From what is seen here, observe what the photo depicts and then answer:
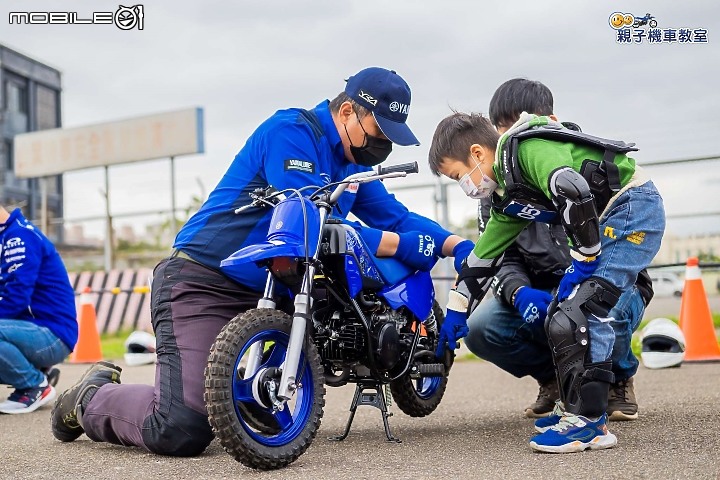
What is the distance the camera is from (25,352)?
5699mm

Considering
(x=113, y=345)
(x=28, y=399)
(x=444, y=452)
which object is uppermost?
(x=444, y=452)

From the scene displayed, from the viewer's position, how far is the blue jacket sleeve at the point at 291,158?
146 inches

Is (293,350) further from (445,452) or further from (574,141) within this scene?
(574,141)

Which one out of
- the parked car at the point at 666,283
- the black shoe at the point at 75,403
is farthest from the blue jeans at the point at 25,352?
the parked car at the point at 666,283

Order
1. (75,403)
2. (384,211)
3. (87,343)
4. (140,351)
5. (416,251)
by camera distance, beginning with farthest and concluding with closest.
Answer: (87,343), (140,351), (384,211), (75,403), (416,251)

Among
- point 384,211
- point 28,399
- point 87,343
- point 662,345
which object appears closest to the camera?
point 384,211

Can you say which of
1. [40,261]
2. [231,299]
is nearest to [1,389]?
[40,261]

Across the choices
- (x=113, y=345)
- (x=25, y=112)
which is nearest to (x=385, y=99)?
(x=113, y=345)

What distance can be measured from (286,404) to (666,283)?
9.46 metres

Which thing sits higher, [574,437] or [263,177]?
[263,177]

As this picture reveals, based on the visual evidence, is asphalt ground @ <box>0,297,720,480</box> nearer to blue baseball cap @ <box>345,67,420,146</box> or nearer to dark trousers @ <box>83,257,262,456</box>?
dark trousers @ <box>83,257,262,456</box>

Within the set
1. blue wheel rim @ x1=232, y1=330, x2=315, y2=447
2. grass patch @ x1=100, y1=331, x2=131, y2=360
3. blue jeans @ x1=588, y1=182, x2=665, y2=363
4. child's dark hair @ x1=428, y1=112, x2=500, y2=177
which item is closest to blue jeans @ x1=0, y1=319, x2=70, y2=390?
blue wheel rim @ x1=232, y1=330, x2=315, y2=447

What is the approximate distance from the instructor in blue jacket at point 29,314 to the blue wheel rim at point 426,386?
8.14 feet

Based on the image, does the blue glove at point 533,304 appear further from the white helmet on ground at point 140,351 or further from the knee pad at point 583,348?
the white helmet on ground at point 140,351
